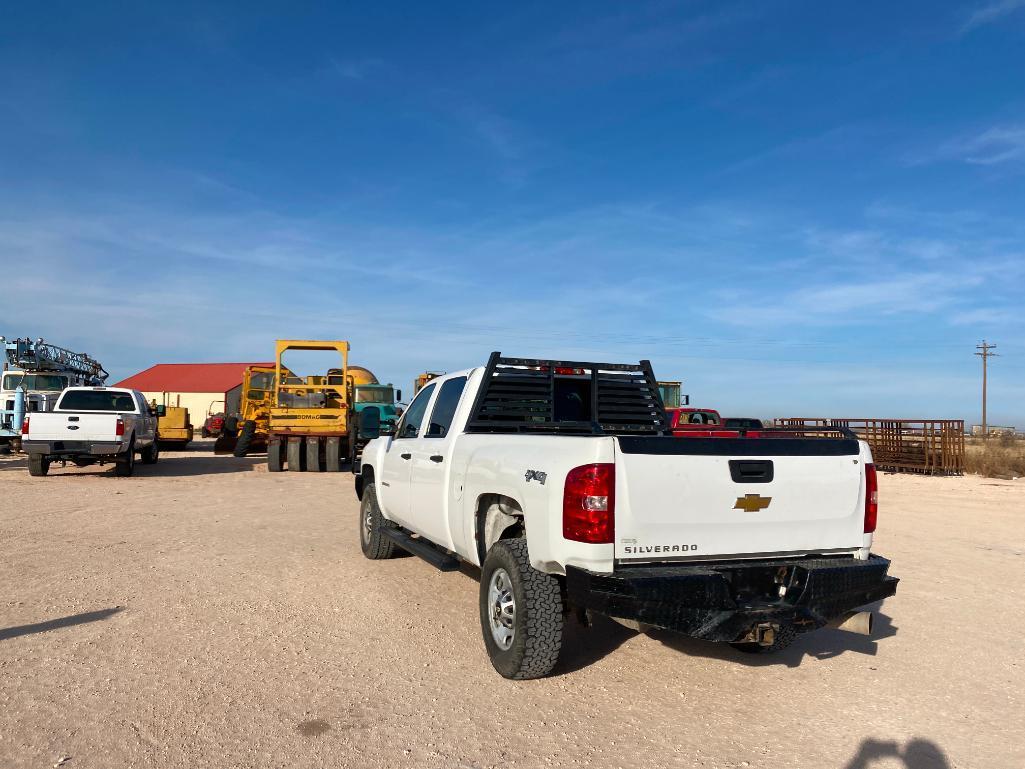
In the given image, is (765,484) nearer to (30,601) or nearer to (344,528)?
(30,601)

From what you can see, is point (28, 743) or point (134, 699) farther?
point (134, 699)

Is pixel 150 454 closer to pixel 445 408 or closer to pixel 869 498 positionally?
pixel 445 408

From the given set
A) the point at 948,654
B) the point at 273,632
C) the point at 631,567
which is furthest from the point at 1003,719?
the point at 273,632

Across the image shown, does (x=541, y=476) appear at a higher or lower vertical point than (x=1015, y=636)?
higher

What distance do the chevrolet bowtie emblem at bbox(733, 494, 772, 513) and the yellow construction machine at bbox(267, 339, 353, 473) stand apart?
15.5 m

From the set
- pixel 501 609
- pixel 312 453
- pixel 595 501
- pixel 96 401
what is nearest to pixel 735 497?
pixel 595 501

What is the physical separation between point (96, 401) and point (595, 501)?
56.4 feet

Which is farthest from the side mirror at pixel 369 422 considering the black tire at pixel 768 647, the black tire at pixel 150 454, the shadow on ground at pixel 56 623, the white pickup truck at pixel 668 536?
the black tire at pixel 150 454

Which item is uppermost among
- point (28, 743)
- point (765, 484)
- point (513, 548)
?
point (765, 484)

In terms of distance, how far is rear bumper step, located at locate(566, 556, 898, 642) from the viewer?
3920 mm

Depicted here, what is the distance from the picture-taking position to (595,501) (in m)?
3.97

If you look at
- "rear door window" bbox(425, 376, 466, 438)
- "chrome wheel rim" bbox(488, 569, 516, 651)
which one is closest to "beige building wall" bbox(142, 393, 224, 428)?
"rear door window" bbox(425, 376, 466, 438)

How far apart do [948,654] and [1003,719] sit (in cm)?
116

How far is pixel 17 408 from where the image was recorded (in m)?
19.2
